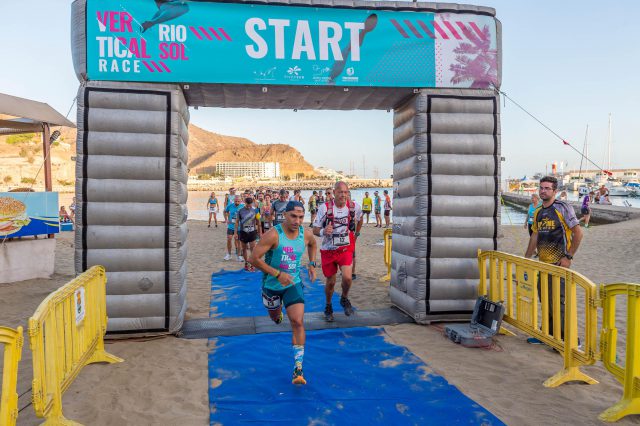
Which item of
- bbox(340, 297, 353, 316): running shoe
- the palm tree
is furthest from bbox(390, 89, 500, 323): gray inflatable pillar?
bbox(340, 297, 353, 316): running shoe

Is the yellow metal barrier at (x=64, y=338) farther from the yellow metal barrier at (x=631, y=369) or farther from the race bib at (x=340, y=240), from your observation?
the yellow metal barrier at (x=631, y=369)

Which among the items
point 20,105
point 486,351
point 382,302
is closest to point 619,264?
point 382,302

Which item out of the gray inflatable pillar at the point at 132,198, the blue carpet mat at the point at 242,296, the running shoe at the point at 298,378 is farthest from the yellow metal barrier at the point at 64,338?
the blue carpet mat at the point at 242,296

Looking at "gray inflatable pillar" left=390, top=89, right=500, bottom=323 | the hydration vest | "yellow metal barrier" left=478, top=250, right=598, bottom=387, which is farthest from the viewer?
the hydration vest

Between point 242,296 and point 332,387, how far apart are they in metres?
4.08

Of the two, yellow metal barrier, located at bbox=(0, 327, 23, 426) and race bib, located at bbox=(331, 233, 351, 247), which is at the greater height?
race bib, located at bbox=(331, 233, 351, 247)

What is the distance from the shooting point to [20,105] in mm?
8836

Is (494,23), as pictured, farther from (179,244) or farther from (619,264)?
(619,264)

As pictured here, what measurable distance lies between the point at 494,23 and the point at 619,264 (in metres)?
8.78

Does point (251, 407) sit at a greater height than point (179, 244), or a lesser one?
lesser

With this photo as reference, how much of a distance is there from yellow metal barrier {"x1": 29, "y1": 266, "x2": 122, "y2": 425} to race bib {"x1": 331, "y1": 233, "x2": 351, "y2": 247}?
327cm

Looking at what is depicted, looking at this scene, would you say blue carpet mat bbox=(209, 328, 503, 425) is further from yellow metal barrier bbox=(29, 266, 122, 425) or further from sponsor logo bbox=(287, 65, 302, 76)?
sponsor logo bbox=(287, 65, 302, 76)

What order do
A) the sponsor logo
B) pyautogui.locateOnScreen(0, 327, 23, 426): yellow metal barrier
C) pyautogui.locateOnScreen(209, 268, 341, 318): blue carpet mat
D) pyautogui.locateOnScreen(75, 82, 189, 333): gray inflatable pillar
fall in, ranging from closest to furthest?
1. pyautogui.locateOnScreen(0, 327, 23, 426): yellow metal barrier
2. pyautogui.locateOnScreen(75, 82, 189, 333): gray inflatable pillar
3. the sponsor logo
4. pyautogui.locateOnScreen(209, 268, 341, 318): blue carpet mat

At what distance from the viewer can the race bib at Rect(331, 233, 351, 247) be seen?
21.9ft
